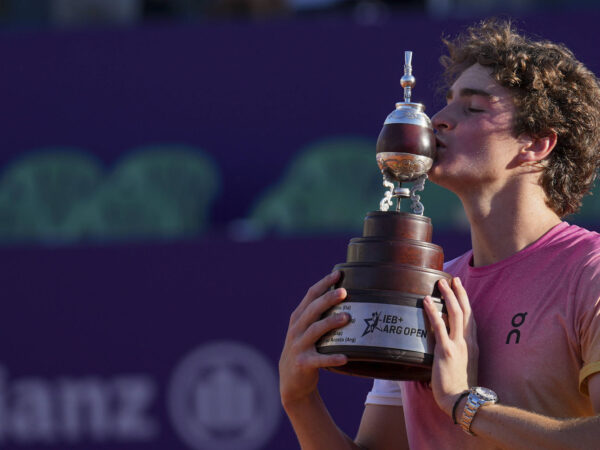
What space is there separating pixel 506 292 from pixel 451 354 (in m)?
0.30

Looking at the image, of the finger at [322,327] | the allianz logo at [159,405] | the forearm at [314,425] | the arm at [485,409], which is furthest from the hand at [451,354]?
the allianz logo at [159,405]

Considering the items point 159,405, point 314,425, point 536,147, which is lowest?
point 159,405

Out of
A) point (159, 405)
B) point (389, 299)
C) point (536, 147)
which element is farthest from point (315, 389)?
point (159, 405)

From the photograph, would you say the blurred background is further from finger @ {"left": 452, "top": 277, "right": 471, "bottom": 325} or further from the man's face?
finger @ {"left": 452, "top": 277, "right": 471, "bottom": 325}

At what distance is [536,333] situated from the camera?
8.45 feet

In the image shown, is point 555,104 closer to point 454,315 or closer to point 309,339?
point 454,315

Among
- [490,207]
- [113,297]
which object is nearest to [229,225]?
[113,297]

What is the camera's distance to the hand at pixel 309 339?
257 cm

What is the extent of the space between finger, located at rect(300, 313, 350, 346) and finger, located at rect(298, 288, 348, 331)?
0.08ft

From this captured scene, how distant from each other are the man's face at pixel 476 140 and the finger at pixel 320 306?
44 cm

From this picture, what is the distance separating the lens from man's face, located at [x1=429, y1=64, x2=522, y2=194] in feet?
9.18

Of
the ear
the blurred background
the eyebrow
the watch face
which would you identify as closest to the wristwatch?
the watch face

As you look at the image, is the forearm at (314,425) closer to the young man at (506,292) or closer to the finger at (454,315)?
the young man at (506,292)

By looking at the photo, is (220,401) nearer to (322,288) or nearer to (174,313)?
(174,313)
